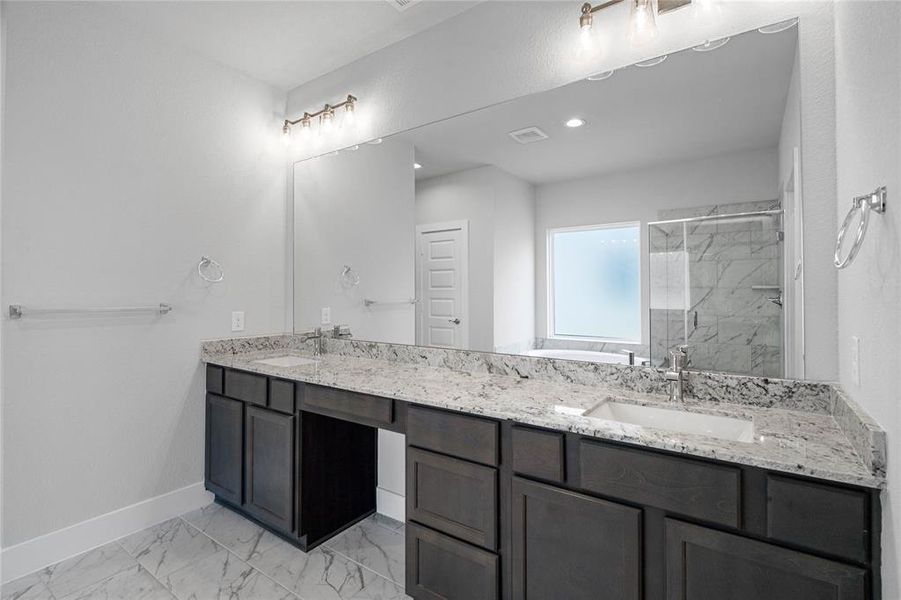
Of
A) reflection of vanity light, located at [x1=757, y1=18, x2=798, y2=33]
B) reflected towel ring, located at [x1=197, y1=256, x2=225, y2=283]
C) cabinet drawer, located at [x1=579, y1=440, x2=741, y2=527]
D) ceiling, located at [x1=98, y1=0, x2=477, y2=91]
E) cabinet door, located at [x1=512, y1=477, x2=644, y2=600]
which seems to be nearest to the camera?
cabinet drawer, located at [x1=579, y1=440, x2=741, y2=527]

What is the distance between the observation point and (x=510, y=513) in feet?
4.76

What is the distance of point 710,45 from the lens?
5.17 feet

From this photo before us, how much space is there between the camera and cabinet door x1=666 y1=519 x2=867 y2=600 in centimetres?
98

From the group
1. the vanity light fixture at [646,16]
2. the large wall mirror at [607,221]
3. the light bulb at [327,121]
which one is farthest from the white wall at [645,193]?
the light bulb at [327,121]

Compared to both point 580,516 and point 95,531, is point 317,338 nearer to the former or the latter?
point 95,531

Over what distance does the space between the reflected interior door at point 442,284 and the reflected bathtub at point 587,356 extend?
0.40 meters

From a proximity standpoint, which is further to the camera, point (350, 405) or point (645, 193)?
point (350, 405)

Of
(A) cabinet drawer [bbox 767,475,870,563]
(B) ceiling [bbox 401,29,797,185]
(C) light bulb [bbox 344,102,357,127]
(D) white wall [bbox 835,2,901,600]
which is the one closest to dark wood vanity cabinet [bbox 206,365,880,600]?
(A) cabinet drawer [bbox 767,475,870,563]

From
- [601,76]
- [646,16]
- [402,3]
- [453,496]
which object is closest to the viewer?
[453,496]

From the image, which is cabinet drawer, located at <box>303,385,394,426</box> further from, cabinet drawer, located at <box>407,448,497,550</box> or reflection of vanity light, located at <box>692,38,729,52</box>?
reflection of vanity light, located at <box>692,38,729,52</box>

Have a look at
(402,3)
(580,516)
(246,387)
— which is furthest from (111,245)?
(580,516)

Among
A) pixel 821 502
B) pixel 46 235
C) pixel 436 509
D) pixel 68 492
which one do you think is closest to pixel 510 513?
pixel 436 509

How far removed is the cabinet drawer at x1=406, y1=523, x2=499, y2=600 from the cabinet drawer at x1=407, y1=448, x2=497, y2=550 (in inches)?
1.5

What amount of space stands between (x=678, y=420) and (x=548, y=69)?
1495mm
